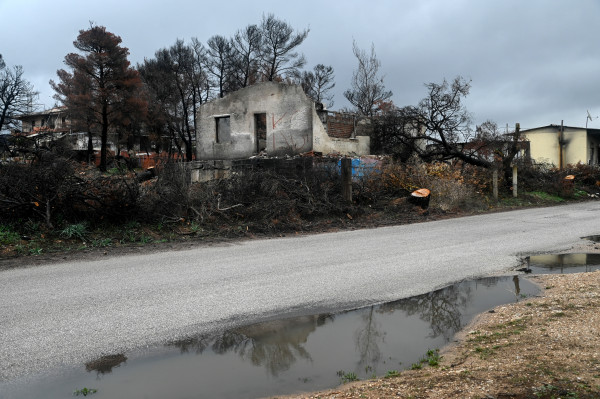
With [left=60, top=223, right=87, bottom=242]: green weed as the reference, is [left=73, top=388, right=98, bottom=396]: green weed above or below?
below

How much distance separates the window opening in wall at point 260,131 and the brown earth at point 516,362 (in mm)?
21601

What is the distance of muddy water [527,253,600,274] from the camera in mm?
8016

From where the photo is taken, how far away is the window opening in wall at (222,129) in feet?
89.9

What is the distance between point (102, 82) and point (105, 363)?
3612 cm

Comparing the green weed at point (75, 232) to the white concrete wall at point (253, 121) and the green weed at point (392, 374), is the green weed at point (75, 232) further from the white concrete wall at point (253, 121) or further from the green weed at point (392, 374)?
the white concrete wall at point (253, 121)

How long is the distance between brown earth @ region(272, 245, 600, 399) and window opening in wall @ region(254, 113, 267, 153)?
21.6 meters

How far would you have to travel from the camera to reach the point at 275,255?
9.69 metres

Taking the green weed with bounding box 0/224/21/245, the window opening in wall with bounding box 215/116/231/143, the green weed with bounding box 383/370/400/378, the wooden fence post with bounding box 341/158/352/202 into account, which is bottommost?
the green weed with bounding box 383/370/400/378

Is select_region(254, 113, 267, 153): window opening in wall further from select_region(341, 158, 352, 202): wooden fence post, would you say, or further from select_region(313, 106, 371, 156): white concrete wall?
select_region(341, 158, 352, 202): wooden fence post

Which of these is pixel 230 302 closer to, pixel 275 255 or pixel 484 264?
pixel 275 255

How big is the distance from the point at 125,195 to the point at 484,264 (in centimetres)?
975

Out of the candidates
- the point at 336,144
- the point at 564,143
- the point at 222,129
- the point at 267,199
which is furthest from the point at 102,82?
the point at 564,143

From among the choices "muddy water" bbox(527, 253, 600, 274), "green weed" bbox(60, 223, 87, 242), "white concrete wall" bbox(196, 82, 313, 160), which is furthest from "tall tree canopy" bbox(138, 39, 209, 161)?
"muddy water" bbox(527, 253, 600, 274)

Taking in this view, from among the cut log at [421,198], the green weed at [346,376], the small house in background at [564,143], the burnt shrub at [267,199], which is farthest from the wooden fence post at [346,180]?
the small house in background at [564,143]
